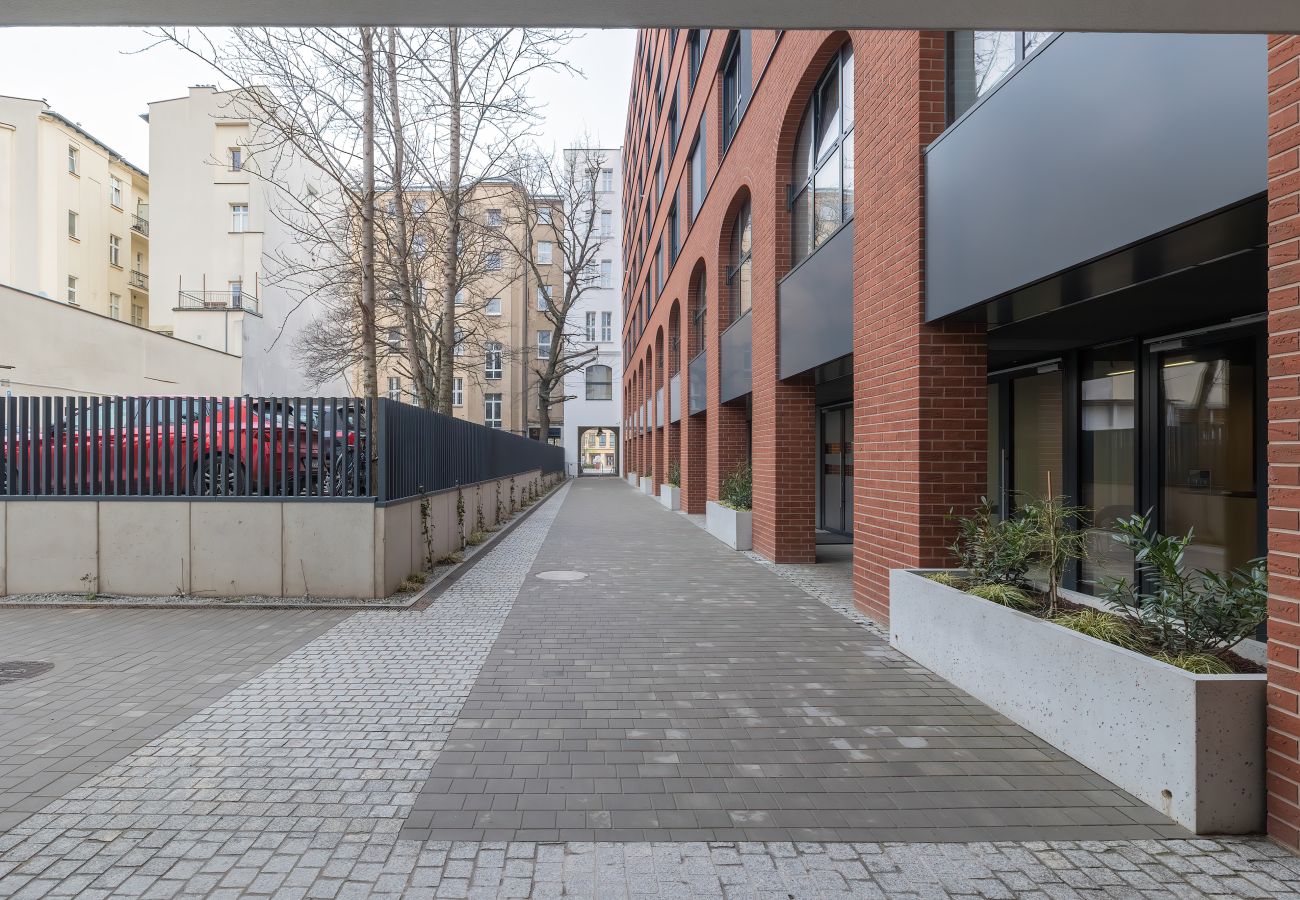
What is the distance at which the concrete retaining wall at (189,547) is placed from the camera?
8188mm

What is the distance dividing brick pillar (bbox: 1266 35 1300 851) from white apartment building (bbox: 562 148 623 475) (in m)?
49.7

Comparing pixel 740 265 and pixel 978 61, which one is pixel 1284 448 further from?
pixel 740 265

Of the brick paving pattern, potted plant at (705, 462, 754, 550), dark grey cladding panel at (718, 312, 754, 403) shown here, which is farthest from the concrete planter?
the brick paving pattern

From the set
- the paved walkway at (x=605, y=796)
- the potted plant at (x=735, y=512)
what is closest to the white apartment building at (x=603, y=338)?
the potted plant at (x=735, y=512)

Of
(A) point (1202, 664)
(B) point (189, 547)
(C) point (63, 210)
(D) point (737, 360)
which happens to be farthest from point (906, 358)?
(C) point (63, 210)

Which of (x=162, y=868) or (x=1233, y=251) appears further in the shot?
(x=1233, y=251)

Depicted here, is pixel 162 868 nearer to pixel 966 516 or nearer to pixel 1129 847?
pixel 1129 847

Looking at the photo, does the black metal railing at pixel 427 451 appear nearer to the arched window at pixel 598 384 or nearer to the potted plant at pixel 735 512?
the potted plant at pixel 735 512

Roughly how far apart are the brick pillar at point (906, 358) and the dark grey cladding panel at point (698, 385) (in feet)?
32.2

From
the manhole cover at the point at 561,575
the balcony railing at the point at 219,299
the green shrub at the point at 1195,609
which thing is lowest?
the manhole cover at the point at 561,575

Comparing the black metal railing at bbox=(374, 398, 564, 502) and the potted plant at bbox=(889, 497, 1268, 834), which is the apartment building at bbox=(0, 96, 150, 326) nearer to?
the black metal railing at bbox=(374, 398, 564, 502)

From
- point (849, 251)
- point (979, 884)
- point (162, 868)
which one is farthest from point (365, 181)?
point (979, 884)

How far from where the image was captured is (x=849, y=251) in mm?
8359

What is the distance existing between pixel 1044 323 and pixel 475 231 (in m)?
12.0
